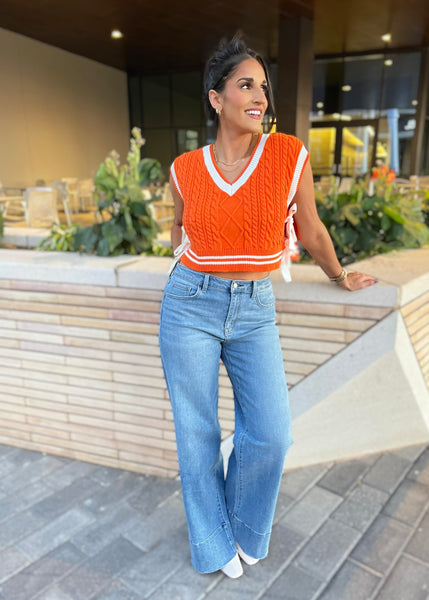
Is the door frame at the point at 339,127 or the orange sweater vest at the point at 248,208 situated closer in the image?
the orange sweater vest at the point at 248,208

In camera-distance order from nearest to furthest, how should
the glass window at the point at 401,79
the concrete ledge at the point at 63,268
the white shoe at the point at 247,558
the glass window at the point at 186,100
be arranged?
the white shoe at the point at 247,558 < the concrete ledge at the point at 63,268 < the glass window at the point at 401,79 < the glass window at the point at 186,100

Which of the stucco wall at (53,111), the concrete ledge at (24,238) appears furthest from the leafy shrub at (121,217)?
the stucco wall at (53,111)

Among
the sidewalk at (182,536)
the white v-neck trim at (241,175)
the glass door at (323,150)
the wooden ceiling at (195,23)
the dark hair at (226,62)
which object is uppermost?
the wooden ceiling at (195,23)

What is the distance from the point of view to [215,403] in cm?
151

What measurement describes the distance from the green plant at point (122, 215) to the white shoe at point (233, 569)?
147 centimetres

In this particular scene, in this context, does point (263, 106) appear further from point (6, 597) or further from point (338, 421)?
point (6, 597)

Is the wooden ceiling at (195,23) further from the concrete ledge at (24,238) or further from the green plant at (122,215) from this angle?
the green plant at (122,215)

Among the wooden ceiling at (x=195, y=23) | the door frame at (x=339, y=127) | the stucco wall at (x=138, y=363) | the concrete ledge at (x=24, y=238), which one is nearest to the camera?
the stucco wall at (x=138, y=363)

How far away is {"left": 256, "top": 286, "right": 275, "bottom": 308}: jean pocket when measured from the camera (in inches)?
53.4

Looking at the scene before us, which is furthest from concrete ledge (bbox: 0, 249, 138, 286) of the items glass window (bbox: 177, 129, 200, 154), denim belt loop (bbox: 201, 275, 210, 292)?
glass window (bbox: 177, 129, 200, 154)

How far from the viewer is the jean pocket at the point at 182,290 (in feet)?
4.39

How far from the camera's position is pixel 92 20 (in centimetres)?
884

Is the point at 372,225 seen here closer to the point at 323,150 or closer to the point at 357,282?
the point at 357,282

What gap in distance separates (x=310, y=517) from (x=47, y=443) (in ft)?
4.44
